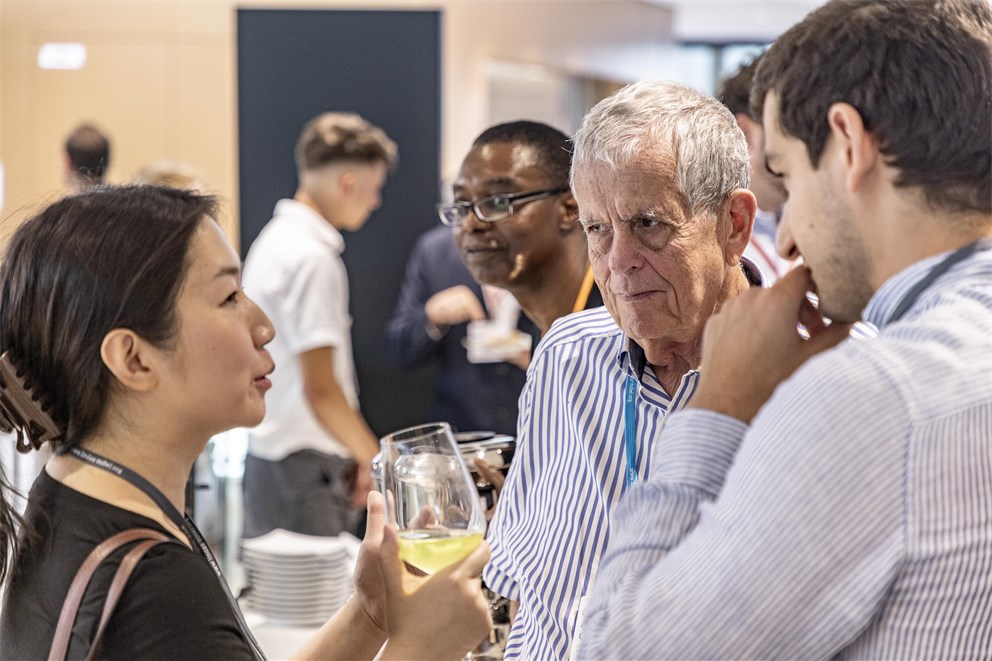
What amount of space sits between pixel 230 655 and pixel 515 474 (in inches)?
23.1

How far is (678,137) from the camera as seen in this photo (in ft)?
5.38

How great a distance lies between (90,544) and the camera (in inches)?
55.2

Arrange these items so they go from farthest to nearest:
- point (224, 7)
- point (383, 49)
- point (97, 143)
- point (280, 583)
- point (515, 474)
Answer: point (224, 7) < point (97, 143) < point (383, 49) < point (280, 583) < point (515, 474)

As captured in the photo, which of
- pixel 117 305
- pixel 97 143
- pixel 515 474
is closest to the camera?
pixel 117 305

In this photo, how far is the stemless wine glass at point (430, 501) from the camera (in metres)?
1.34

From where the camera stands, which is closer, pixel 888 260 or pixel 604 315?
pixel 888 260

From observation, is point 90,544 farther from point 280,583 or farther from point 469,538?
point 280,583

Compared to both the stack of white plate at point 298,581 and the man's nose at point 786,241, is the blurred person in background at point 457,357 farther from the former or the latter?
the man's nose at point 786,241

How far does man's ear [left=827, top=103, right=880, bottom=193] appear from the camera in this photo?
1028 millimetres

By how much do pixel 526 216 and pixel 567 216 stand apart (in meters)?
0.10

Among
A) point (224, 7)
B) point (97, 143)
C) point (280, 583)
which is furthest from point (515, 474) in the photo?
point (224, 7)

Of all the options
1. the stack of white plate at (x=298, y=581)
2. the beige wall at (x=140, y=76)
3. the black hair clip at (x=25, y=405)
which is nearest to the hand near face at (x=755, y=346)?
the black hair clip at (x=25, y=405)

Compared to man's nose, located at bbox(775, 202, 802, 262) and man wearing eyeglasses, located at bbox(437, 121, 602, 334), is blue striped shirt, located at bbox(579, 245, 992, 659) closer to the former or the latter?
man's nose, located at bbox(775, 202, 802, 262)

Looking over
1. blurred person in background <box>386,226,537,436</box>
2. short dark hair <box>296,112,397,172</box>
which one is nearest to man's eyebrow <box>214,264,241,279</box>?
blurred person in background <box>386,226,537,436</box>
